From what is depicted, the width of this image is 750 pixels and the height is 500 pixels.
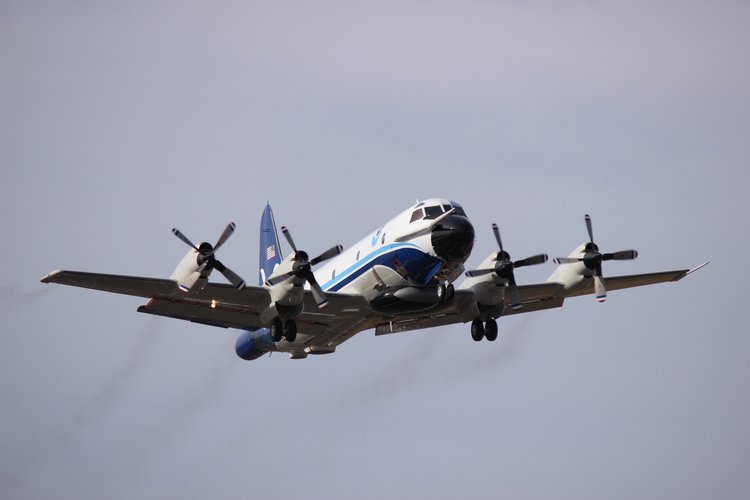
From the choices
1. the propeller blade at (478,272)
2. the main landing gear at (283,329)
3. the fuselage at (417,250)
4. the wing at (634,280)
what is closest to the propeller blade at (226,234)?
the main landing gear at (283,329)

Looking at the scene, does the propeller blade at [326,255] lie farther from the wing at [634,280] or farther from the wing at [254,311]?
the wing at [634,280]

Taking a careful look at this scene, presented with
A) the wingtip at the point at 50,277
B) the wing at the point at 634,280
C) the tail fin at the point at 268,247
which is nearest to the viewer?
the wingtip at the point at 50,277

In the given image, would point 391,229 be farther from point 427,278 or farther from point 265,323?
point 265,323

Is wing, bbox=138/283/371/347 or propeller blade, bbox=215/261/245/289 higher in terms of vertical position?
propeller blade, bbox=215/261/245/289

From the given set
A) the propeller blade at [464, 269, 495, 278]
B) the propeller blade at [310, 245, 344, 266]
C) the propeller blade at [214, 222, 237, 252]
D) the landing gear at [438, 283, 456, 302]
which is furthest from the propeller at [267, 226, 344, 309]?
the propeller blade at [464, 269, 495, 278]

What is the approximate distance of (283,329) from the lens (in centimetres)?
4312

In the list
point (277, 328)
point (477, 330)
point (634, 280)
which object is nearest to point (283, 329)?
point (277, 328)

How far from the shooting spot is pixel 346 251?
153ft

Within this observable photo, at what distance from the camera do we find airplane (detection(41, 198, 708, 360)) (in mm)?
41406

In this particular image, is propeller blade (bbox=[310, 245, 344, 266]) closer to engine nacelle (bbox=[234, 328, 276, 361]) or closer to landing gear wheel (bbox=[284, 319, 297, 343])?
landing gear wheel (bbox=[284, 319, 297, 343])

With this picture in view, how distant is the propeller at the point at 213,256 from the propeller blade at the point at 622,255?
16.3 meters

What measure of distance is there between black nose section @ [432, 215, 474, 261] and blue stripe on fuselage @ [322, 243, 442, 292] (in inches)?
20.7

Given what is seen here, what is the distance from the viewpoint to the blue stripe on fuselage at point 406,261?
42.7m

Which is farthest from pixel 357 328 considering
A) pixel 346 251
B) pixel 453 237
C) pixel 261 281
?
pixel 261 281
